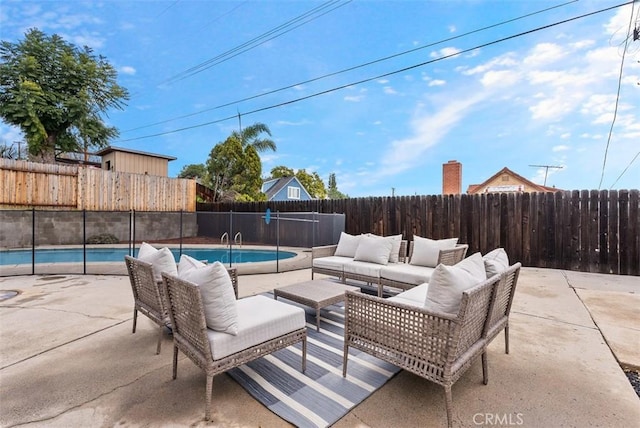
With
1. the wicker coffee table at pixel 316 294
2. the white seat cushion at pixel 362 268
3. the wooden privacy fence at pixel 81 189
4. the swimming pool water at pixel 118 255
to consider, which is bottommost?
the swimming pool water at pixel 118 255

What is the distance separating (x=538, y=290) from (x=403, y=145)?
1200 centimetres

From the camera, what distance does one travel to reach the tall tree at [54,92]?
10969 mm

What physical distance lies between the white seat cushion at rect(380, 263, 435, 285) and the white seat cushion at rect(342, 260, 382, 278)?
0.32 ft

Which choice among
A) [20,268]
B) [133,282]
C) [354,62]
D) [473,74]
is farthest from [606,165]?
[20,268]

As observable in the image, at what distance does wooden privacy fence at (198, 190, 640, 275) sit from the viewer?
5.69 metres

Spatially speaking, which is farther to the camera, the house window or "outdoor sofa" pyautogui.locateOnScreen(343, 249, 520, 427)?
the house window

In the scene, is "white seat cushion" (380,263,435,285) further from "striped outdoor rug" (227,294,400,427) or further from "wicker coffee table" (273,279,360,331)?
"striped outdoor rug" (227,294,400,427)

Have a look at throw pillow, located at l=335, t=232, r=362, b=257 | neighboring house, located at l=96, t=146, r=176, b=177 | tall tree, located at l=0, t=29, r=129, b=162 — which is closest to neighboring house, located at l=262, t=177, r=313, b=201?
neighboring house, located at l=96, t=146, r=176, b=177

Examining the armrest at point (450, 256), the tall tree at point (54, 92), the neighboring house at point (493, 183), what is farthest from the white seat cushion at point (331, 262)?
the neighboring house at point (493, 183)

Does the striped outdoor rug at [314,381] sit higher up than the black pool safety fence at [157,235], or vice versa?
the black pool safety fence at [157,235]

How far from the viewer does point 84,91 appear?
12.3 meters

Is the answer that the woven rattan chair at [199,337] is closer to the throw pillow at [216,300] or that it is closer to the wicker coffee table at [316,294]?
the throw pillow at [216,300]

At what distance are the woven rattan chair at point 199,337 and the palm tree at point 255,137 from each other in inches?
562

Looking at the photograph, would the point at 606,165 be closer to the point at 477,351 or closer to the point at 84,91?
the point at 477,351
